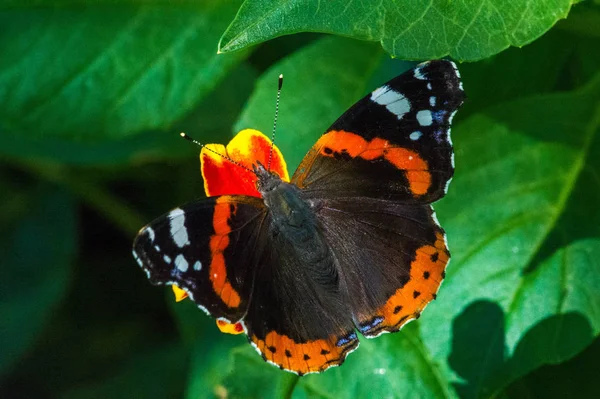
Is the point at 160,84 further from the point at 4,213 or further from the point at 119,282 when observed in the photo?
the point at 4,213

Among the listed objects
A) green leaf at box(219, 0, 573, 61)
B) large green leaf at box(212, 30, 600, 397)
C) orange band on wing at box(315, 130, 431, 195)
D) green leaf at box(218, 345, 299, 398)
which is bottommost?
green leaf at box(218, 345, 299, 398)

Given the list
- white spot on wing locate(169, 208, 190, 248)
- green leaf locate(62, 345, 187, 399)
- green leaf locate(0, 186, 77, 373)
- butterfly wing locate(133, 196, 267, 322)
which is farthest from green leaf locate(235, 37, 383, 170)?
green leaf locate(0, 186, 77, 373)

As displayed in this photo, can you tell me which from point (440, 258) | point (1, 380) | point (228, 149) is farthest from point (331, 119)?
point (1, 380)

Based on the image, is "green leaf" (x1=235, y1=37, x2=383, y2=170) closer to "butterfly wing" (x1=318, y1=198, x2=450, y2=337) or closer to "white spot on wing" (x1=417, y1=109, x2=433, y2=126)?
"butterfly wing" (x1=318, y1=198, x2=450, y2=337)

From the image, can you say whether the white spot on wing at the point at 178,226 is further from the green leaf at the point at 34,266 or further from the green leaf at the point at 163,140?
the green leaf at the point at 34,266

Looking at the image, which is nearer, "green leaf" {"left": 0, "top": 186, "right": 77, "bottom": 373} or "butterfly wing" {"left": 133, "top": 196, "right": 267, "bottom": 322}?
"butterfly wing" {"left": 133, "top": 196, "right": 267, "bottom": 322}

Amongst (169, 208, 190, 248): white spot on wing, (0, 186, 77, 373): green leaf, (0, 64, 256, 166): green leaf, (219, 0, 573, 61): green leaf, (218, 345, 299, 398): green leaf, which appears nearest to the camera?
(219, 0, 573, 61): green leaf

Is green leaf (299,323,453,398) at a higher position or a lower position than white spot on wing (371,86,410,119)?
lower
